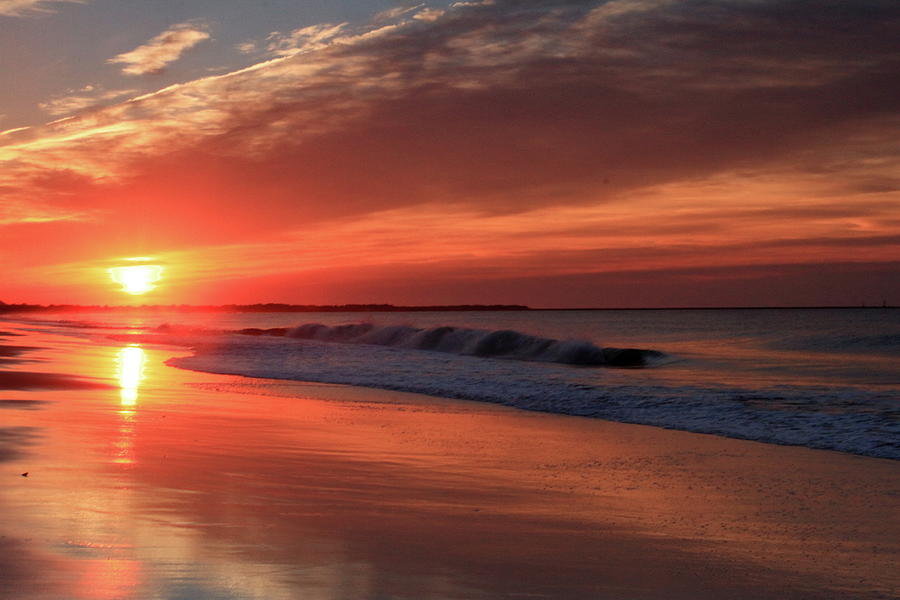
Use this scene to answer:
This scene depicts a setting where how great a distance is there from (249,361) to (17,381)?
38.3 ft

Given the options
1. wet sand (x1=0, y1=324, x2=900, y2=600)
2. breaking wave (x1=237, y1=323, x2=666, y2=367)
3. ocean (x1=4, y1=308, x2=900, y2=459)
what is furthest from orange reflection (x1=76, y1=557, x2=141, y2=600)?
breaking wave (x1=237, y1=323, x2=666, y2=367)

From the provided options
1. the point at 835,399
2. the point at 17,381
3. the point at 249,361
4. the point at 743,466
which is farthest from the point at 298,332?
the point at 743,466

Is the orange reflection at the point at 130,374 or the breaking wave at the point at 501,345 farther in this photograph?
the breaking wave at the point at 501,345

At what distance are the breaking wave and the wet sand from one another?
81.7ft

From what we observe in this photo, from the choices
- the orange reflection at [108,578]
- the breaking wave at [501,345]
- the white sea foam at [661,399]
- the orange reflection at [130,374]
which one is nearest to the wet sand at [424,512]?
the orange reflection at [108,578]

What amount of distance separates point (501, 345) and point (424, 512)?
37.3 meters

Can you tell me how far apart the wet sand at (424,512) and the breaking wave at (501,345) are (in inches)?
980

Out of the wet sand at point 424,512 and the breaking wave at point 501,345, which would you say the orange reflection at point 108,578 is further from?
the breaking wave at point 501,345

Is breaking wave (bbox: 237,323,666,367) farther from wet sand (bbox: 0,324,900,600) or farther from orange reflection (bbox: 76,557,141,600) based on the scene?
orange reflection (bbox: 76,557,141,600)

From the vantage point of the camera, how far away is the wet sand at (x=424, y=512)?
502 cm

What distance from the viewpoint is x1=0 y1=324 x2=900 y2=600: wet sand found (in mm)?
5023

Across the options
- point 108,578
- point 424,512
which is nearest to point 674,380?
point 424,512

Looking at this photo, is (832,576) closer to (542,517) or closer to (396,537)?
(542,517)

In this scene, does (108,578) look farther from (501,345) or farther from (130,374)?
(501,345)
